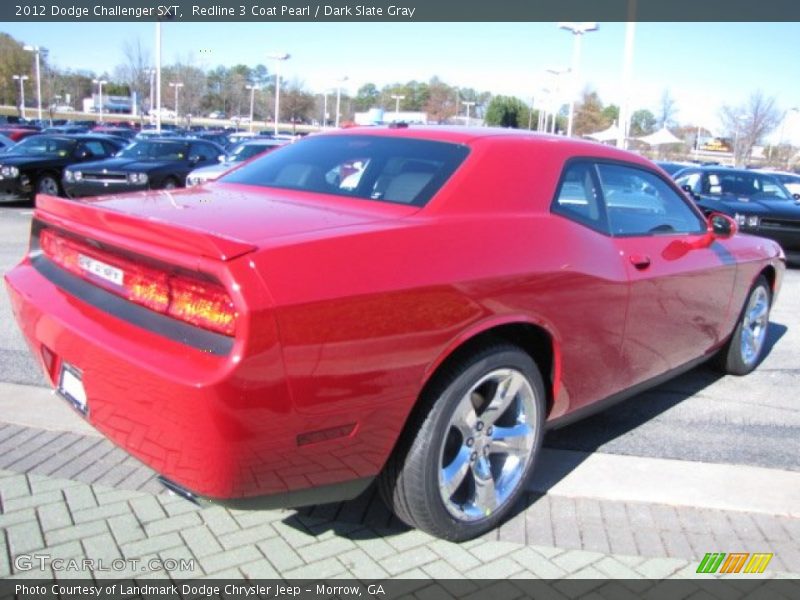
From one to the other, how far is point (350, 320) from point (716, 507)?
2.15 meters

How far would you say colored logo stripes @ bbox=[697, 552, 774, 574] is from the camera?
288 centimetres

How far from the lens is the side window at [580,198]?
11.1 feet

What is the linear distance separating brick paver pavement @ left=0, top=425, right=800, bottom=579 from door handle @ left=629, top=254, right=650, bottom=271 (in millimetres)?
1160

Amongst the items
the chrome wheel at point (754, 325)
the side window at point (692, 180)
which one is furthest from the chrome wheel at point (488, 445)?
the side window at point (692, 180)

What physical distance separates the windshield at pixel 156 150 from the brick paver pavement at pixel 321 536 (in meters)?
11.6

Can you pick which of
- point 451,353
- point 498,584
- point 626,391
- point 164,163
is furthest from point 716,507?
point 164,163

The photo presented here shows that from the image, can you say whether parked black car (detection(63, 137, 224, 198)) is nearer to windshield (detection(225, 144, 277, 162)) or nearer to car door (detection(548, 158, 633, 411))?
windshield (detection(225, 144, 277, 162))

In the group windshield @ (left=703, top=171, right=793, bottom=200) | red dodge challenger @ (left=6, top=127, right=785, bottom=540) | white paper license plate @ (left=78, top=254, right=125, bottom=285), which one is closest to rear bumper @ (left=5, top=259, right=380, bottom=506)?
red dodge challenger @ (left=6, top=127, right=785, bottom=540)

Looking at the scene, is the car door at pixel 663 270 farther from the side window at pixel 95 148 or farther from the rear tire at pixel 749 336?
the side window at pixel 95 148

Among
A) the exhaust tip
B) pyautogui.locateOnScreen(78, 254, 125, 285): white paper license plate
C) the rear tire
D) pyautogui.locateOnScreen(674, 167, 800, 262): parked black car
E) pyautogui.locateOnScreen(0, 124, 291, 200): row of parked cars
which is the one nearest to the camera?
the exhaust tip

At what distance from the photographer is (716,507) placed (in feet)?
11.1

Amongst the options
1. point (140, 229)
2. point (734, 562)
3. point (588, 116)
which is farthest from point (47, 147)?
point (588, 116)

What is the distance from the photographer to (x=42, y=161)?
46.2ft

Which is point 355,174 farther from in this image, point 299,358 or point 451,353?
point 299,358
